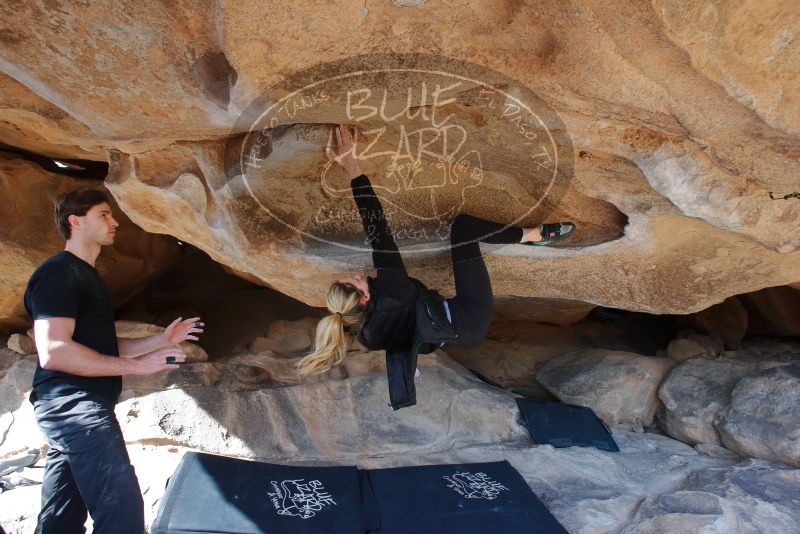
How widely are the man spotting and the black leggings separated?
1043mm

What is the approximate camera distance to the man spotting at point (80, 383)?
141 cm

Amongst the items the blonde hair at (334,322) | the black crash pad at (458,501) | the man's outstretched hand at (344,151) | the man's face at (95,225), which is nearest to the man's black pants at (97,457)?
the man's face at (95,225)

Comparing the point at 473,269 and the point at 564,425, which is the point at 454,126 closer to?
the point at 473,269

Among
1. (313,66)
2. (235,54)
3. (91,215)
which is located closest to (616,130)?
(313,66)

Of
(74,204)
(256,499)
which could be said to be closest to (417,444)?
(256,499)

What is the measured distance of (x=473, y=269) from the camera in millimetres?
2105

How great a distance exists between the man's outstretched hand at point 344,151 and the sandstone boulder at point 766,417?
1.98 m

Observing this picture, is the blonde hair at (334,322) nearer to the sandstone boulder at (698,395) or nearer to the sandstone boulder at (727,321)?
the sandstone boulder at (698,395)

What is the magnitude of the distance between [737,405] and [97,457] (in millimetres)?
2520

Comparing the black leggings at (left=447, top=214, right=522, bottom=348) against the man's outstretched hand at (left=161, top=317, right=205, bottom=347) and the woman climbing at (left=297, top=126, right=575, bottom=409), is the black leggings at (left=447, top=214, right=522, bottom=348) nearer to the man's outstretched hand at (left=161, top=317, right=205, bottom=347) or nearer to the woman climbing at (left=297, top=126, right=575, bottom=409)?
the woman climbing at (left=297, top=126, right=575, bottom=409)

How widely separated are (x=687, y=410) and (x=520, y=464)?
0.90 metres

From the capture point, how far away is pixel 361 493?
2080 millimetres

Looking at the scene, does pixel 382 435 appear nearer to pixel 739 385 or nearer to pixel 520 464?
pixel 520 464

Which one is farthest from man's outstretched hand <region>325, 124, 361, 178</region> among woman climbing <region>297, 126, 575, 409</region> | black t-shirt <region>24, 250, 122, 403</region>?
black t-shirt <region>24, 250, 122, 403</region>
